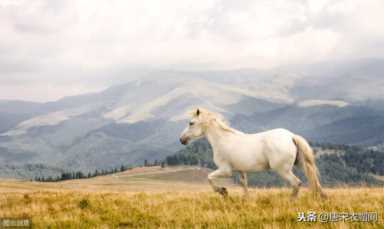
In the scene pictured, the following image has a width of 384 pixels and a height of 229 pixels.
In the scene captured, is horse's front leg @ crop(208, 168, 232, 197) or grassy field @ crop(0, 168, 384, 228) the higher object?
horse's front leg @ crop(208, 168, 232, 197)

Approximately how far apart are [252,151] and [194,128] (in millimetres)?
2999

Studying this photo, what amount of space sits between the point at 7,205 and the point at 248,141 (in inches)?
373

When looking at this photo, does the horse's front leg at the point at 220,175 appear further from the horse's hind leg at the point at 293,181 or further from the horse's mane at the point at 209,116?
the horse's mane at the point at 209,116

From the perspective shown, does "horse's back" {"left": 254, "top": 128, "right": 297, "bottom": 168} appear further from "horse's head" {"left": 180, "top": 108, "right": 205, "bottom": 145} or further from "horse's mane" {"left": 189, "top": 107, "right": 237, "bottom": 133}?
"horse's head" {"left": 180, "top": 108, "right": 205, "bottom": 145}

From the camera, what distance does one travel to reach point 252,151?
1652 centimetres

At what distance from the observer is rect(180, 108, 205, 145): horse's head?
18.5 m

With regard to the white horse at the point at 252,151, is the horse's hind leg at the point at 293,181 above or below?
below

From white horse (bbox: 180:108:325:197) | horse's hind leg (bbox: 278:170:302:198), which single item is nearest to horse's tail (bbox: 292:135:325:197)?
white horse (bbox: 180:108:325:197)

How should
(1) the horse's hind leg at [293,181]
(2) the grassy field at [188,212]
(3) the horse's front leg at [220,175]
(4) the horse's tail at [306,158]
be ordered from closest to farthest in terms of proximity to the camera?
(2) the grassy field at [188,212]
(1) the horse's hind leg at [293,181]
(4) the horse's tail at [306,158]
(3) the horse's front leg at [220,175]

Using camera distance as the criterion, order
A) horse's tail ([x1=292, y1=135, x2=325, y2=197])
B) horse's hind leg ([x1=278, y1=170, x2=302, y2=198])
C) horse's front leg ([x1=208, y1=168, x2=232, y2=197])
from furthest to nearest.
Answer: horse's front leg ([x1=208, y1=168, x2=232, y2=197]) < horse's tail ([x1=292, y1=135, x2=325, y2=197]) < horse's hind leg ([x1=278, y1=170, x2=302, y2=198])

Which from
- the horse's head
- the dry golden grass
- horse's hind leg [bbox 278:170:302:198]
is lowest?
the dry golden grass

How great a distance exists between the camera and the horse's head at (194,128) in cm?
1845

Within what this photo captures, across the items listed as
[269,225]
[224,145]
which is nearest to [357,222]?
[269,225]

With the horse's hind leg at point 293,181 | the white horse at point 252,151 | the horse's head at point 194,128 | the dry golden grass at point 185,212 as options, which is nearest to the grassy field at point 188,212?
the dry golden grass at point 185,212
